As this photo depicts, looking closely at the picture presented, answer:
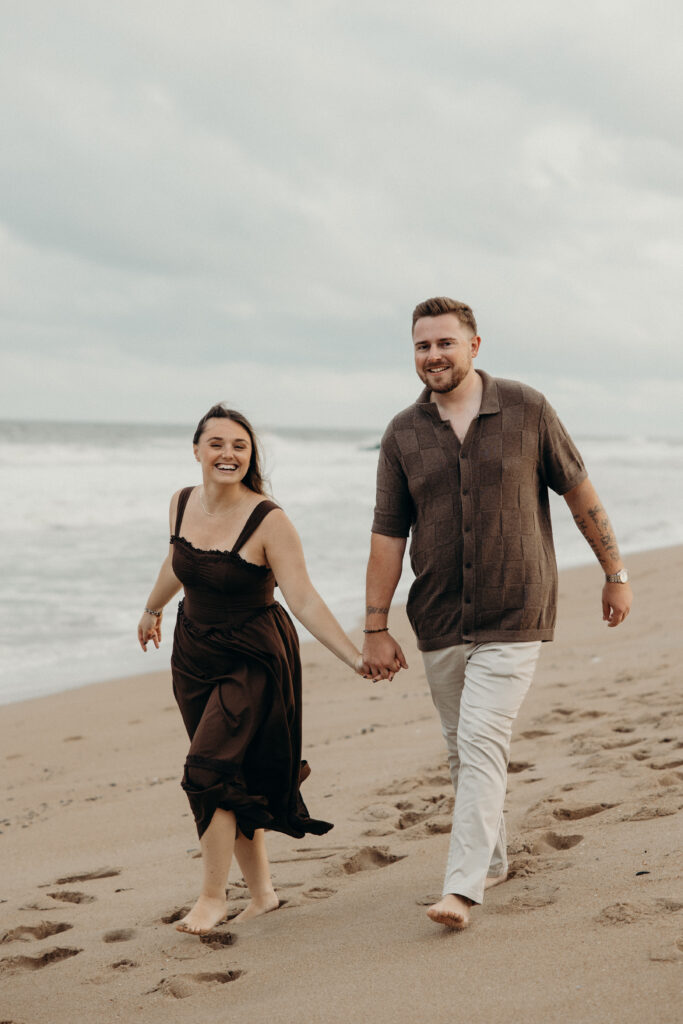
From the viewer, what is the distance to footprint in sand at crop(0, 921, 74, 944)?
3.62 meters

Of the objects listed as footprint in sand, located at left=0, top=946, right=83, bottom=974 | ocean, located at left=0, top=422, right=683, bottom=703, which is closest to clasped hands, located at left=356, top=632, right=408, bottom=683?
ocean, located at left=0, top=422, right=683, bottom=703

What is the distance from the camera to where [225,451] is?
3729 mm

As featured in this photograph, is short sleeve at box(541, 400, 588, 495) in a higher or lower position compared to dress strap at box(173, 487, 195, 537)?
higher

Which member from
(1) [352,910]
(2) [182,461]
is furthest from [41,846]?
(2) [182,461]

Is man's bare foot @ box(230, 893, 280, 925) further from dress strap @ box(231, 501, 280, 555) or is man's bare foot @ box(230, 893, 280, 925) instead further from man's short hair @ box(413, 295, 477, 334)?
man's short hair @ box(413, 295, 477, 334)

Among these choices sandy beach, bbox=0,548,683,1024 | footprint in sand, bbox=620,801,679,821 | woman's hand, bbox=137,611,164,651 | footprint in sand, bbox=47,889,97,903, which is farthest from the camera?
woman's hand, bbox=137,611,164,651

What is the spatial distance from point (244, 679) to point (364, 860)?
105 centimetres

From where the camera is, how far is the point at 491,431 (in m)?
3.44

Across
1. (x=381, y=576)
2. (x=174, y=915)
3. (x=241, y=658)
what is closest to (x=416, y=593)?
(x=381, y=576)

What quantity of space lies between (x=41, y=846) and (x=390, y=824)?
1728mm

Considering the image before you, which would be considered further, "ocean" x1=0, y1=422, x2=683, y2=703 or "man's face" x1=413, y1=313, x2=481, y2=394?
"ocean" x1=0, y1=422, x2=683, y2=703

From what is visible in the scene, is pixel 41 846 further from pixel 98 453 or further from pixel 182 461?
pixel 98 453

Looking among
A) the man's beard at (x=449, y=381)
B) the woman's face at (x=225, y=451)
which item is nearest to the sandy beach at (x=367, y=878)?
the woman's face at (x=225, y=451)

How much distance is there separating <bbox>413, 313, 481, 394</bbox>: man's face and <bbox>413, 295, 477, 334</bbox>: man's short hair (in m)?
0.02
